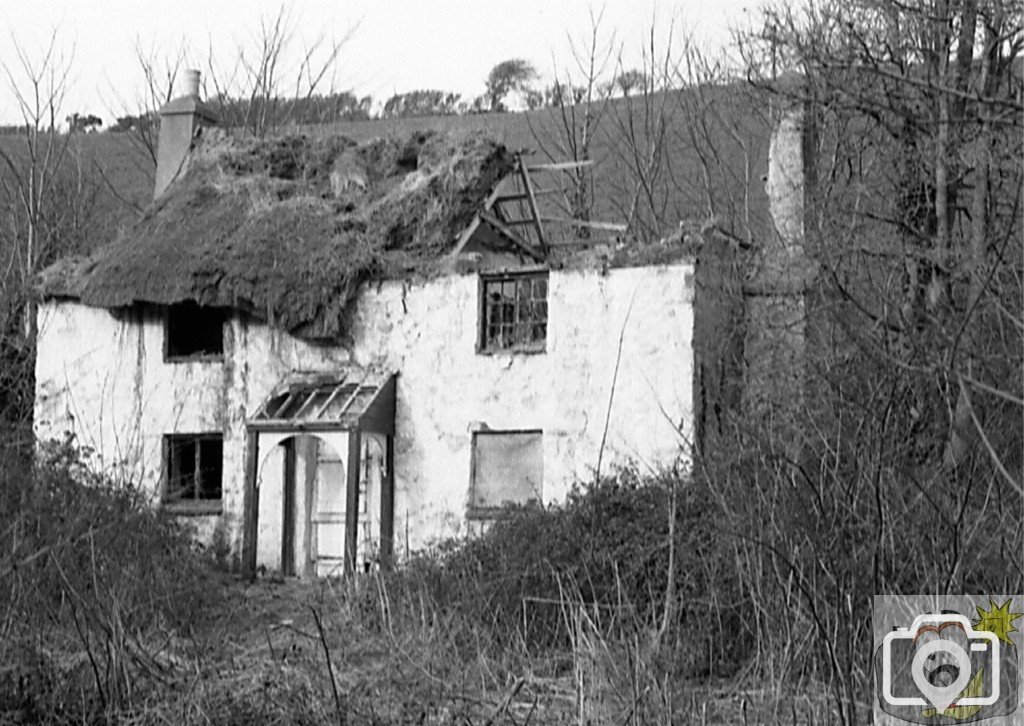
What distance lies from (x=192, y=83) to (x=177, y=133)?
1170mm

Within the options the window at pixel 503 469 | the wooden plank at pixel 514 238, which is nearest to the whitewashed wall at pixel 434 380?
the window at pixel 503 469

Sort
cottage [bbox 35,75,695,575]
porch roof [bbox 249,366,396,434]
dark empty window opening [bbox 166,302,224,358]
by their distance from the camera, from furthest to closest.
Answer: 1. dark empty window opening [bbox 166,302,224,358]
2. porch roof [bbox 249,366,396,434]
3. cottage [bbox 35,75,695,575]

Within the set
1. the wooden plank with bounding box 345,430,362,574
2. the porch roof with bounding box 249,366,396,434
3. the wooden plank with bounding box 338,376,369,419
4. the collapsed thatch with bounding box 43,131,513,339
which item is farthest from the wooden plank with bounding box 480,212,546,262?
the wooden plank with bounding box 345,430,362,574

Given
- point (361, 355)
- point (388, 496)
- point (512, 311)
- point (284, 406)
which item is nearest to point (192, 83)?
point (361, 355)

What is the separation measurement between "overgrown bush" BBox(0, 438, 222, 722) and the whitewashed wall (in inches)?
161

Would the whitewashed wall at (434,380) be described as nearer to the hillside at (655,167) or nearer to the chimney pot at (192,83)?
the chimney pot at (192,83)

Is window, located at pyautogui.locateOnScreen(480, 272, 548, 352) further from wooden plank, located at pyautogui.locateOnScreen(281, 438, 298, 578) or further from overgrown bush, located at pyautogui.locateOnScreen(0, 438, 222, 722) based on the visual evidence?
overgrown bush, located at pyautogui.locateOnScreen(0, 438, 222, 722)

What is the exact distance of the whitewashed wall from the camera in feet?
57.8

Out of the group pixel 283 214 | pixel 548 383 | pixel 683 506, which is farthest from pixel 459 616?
pixel 283 214

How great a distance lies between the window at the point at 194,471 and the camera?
1975cm

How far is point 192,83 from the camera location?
2411 centimetres

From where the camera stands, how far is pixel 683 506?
580 inches

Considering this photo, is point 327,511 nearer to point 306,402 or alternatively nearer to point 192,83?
point 306,402

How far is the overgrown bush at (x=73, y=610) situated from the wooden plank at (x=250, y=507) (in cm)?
503
